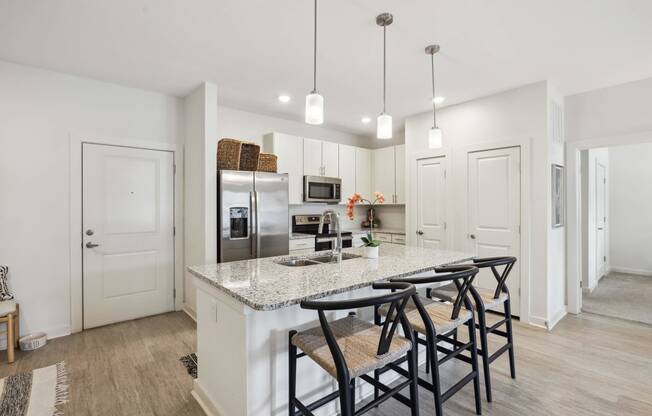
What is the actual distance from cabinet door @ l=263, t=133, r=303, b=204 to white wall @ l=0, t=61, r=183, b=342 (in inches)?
73.0

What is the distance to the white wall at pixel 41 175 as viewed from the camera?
2.89 m

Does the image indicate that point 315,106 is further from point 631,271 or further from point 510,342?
point 631,271

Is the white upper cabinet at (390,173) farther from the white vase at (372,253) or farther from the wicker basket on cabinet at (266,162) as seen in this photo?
the white vase at (372,253)

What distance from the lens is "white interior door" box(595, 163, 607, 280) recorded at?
4.99 m

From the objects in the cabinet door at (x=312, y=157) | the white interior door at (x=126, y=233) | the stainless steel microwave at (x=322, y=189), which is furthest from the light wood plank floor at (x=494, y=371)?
the cabinet door at (x=312, y=157)

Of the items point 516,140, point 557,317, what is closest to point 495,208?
point 516,140

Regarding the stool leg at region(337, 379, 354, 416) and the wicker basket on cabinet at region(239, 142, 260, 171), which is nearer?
the stool leg at region(337, 379, 354, 416)

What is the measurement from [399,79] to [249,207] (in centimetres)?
213

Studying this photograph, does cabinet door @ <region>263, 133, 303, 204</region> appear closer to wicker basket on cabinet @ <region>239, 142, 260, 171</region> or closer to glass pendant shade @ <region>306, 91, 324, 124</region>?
wicker basket on cabinet @ <region>239, 142, 260, 171</region>

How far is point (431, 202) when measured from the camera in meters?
4.29

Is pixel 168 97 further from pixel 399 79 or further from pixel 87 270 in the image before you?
pixel 399 79

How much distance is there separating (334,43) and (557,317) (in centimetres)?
374

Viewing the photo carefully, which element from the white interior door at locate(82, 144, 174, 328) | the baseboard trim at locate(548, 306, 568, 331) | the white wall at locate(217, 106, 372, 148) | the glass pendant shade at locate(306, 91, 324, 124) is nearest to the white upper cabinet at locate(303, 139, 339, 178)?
the white wall at locate(217, 106, 372, 148)

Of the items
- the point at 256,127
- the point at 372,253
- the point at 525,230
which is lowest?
the point at 372,253
